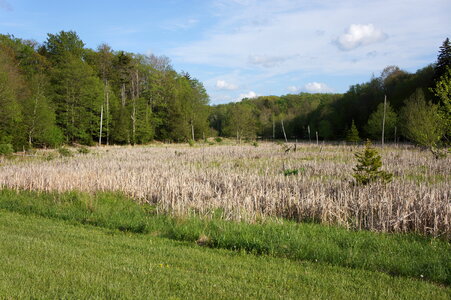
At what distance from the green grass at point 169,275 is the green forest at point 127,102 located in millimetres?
21828

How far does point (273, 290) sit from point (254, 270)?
811mm

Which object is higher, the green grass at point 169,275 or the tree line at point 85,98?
the tree line at point 85,98

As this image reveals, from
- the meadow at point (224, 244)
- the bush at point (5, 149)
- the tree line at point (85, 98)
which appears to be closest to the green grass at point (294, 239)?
the meadow at point (224, 244)

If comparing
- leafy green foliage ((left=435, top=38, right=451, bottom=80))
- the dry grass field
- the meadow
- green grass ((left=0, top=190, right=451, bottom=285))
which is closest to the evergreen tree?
leafy green foliage ((left=435, top=38, right=451, bottom=80))

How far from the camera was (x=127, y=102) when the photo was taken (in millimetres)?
56688

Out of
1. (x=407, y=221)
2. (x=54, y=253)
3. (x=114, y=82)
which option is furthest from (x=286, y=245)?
(x=114, y=82)

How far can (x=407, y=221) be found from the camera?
743 centimetres

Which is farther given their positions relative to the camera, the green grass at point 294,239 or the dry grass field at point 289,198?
the dry grass field at point 289,198

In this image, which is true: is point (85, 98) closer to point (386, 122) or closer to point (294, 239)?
point (386, 122)

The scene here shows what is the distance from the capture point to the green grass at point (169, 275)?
174 inches

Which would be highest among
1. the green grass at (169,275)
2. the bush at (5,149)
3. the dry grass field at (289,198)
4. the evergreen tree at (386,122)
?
the evergreen tree at (386,122)

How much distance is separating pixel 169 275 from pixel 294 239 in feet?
8.83

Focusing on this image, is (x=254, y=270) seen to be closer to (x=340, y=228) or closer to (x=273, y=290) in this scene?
(x=273, y=290)

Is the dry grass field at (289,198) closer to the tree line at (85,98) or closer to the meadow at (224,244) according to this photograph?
the meadow at (224,244)
